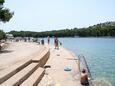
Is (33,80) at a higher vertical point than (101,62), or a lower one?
higher

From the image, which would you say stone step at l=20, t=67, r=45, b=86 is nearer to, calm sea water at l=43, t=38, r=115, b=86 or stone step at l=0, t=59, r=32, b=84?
stone step at l=0, t=59, r=32, b=84

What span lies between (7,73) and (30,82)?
0.98 meters

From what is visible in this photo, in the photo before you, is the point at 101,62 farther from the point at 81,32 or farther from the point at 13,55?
the point at 81,32

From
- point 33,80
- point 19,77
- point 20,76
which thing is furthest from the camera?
point 33,80

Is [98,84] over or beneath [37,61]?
beneath

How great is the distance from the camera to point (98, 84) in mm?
16375

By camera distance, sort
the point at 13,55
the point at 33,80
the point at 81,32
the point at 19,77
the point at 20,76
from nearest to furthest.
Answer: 1. the point at 19,77
2. the point at 20,76
3. the point at 33,80
4. the point at 13,55
5. the point at 81,32

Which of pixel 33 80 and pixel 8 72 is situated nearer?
pixel 8 72

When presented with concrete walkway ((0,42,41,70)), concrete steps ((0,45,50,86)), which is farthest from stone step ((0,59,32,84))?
concrete walkway ((0,42,41,70))

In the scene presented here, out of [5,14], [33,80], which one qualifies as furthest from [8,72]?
[5,14]

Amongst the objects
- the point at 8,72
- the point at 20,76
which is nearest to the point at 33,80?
the point at 20,76

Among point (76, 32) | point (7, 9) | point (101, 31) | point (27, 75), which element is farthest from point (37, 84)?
point (76, 32)

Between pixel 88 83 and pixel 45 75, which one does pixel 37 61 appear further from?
pixel 88 83

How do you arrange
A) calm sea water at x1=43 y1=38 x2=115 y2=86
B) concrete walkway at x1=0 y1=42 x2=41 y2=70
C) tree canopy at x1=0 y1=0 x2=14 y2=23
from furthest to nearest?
1. tree canopy at x1=0 y1=0 x2=14 y2=23
2. calm sea water at x1=43 y1=38 x2=115 y2=86
3. concrete walkway at x1=0 y1=42 x2=41 y2=70
